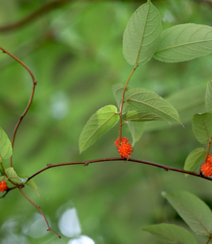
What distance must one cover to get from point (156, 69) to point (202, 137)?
84 cm

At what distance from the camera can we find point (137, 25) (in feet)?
1.16

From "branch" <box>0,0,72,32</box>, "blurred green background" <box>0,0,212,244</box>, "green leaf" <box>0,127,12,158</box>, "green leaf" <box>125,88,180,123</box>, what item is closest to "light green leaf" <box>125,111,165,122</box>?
"green leaf" <box>125,88,180,123</box>

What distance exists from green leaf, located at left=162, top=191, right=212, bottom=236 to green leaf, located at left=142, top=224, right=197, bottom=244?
0.09 ft

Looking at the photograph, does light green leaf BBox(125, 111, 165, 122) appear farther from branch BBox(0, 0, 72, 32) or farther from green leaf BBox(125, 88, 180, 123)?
branch BBox(0, 0, 72, 32)

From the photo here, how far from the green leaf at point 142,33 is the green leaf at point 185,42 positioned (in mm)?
18

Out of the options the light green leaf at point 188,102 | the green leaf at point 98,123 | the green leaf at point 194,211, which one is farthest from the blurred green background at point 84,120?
the green leaf at point 98,123

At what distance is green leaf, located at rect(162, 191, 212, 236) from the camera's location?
426 millimetres

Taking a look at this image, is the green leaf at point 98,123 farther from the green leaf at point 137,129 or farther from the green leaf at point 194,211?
the green leaf at point 194,211

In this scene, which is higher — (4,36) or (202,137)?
(4,36)

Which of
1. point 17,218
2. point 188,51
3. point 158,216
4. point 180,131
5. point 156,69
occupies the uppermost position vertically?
point 188,51

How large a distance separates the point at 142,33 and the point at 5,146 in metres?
0.21

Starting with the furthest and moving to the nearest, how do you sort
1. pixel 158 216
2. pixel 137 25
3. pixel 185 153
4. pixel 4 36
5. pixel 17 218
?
pixel 17 218 < pixel 4 36 < pixel 185 153 < pixel 158 216 < pixel 137 25

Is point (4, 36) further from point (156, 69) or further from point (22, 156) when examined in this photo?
point (156, 69)

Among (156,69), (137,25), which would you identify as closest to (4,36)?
(156,69)
